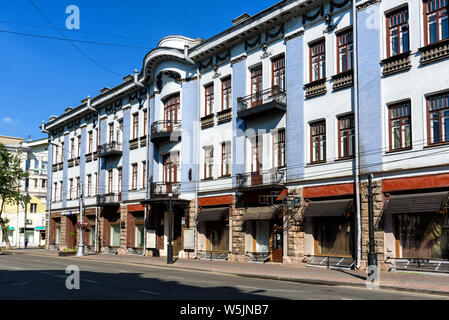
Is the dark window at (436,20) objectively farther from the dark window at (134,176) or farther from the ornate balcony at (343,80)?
the dark window at (134,176)

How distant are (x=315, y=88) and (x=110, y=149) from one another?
68.9 feet

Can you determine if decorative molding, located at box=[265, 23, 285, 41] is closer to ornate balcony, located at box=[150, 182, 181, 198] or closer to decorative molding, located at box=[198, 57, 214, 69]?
decorative molding, located at box=[198, 57, 214, 69]

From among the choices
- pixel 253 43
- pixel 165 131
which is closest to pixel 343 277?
pixel 253 43

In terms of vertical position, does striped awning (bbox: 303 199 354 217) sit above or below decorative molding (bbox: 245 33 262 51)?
below

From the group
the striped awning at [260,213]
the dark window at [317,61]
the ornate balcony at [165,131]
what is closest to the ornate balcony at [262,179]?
the striped awning at [260,213]

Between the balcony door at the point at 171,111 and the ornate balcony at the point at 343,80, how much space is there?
13.0 metres

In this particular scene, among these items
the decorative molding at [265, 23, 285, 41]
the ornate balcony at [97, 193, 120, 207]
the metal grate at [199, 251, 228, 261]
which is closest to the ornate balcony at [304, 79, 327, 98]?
the decorative molding at [265, 23, 285, 41]

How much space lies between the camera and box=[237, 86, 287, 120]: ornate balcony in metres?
25.7

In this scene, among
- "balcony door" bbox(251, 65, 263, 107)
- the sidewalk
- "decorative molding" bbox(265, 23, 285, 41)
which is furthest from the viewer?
"balcony door" bbox(251, 65, 263, 107)

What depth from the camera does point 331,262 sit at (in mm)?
22984

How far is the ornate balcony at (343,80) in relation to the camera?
22719mm

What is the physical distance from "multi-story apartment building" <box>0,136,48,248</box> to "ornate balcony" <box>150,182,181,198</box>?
37.2 metres

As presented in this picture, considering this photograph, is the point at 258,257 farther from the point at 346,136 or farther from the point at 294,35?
the point at 294,35
